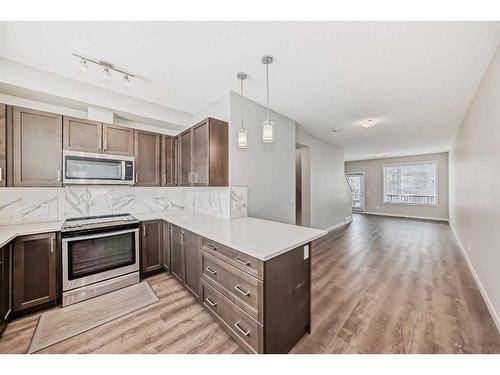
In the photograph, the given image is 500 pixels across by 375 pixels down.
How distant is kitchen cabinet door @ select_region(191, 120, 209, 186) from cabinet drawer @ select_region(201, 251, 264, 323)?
1.03 meters

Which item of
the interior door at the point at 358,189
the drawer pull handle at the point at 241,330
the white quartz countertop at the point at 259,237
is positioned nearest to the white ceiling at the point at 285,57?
the white quartz countertop at the point at 259,237

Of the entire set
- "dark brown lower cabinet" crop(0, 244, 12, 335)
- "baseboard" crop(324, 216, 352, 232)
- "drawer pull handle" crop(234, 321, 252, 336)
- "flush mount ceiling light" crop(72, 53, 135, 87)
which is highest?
"flush mount ceiling light" crop(72, 53, 135, 87)

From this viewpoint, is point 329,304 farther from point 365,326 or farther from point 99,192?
point 99,192

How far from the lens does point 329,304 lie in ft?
7.40

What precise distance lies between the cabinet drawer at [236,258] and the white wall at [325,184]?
3581mm

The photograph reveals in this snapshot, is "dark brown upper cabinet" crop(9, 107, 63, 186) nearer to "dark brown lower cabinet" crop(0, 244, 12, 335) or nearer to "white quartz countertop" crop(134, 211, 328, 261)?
"dark brown lower cabinet" crop(0, 244, 12, 335)

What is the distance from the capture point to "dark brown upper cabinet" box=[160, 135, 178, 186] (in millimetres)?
3242

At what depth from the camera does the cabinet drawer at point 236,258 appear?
1423 mm

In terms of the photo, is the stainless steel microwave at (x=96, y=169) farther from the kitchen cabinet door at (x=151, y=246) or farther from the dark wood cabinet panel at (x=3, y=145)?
the kitchen cabinet door at (x=151, y=246)

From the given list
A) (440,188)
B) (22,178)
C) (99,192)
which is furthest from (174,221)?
(440,188)

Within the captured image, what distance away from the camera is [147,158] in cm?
308

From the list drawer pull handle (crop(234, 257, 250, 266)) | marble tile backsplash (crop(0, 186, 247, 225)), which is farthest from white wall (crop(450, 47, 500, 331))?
marble tile backsplash (crop(0, 186, 247, 225))

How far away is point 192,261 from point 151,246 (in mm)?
956

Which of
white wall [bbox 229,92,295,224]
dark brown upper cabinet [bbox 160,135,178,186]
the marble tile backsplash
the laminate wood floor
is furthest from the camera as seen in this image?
dark brown upper cabinet [bbox 160,135,178,186]
